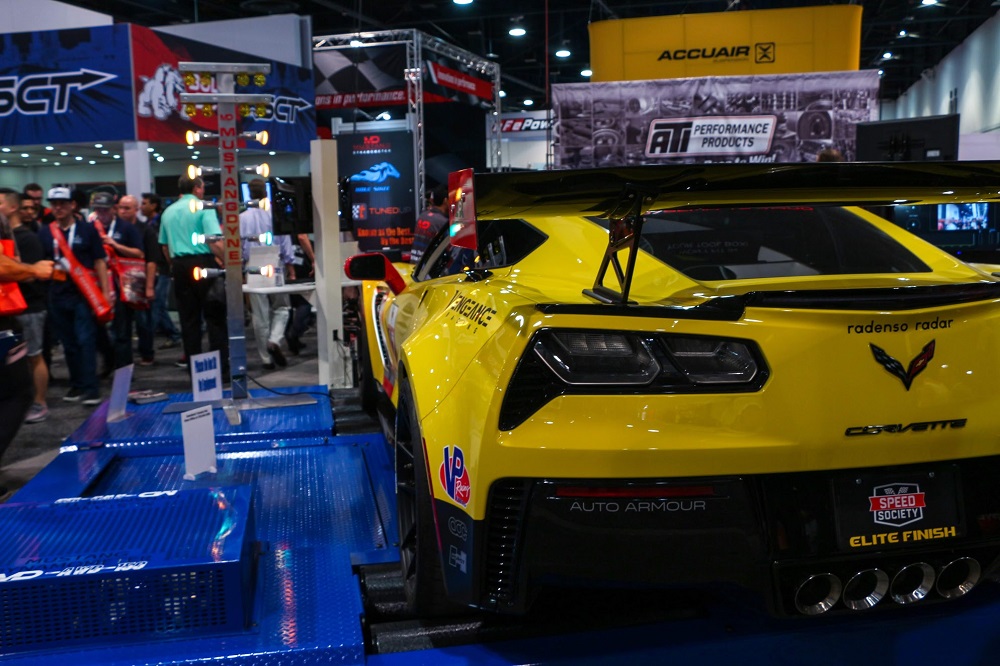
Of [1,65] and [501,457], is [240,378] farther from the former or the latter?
[1,65]

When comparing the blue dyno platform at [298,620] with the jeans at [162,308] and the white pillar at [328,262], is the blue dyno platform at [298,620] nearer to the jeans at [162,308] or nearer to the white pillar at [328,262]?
the white pillar at [328,262]

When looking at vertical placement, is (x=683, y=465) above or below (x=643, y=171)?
below

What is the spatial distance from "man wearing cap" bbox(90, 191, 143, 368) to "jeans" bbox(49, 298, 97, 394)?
0.75m

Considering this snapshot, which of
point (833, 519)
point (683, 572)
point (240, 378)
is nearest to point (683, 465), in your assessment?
point (683, 572)

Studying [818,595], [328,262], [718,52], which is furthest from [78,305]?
[718,52]

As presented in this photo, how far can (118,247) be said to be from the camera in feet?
25.7

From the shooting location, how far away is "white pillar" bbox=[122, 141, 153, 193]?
39.0 feet

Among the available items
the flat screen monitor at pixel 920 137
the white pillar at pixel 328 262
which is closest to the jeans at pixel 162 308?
the white pillar at pixel 328 262

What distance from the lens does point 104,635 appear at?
2.08 metres

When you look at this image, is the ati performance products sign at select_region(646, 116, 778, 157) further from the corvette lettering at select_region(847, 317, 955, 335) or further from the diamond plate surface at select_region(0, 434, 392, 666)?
the corvette lettering at select_region(847, 317, 955, 335)

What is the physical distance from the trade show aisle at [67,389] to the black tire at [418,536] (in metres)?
2.67

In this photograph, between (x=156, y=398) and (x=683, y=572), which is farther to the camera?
(x=156, y=398)

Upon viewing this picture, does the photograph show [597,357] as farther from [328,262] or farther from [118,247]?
[118,247]

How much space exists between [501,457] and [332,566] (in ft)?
3.71
